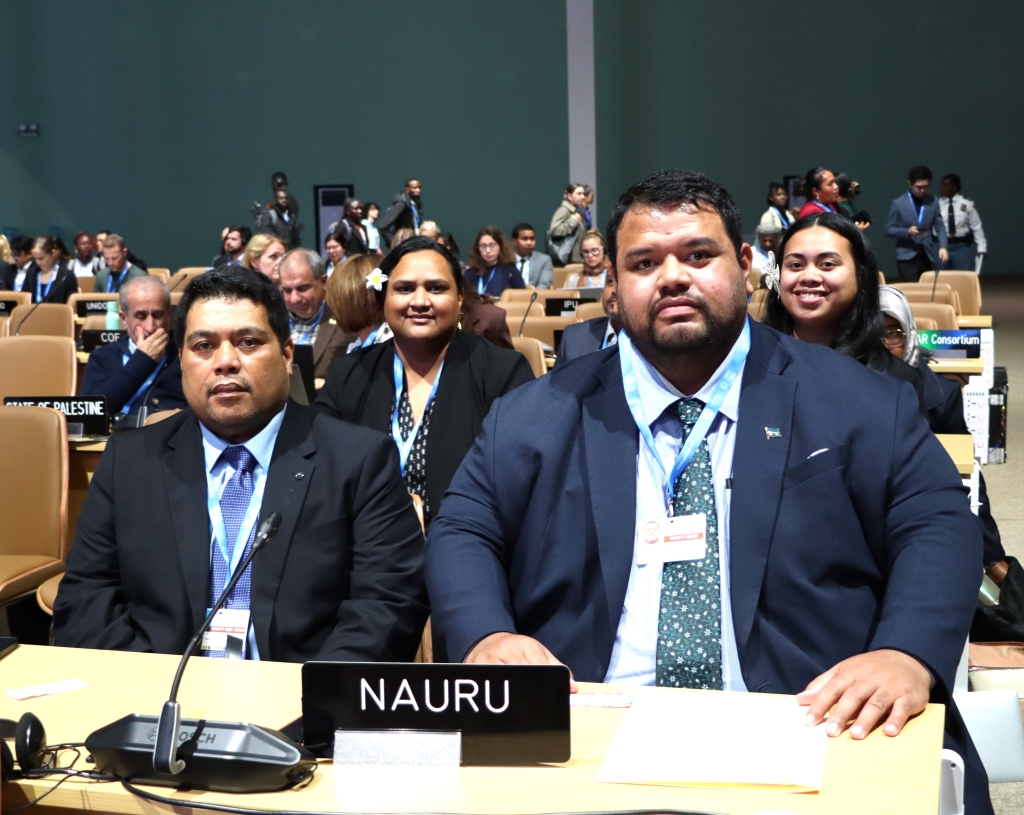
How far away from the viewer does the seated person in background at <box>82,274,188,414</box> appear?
14.4 feet

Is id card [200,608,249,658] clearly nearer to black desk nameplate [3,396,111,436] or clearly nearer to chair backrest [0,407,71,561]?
chair backrest [0,407,71,561]

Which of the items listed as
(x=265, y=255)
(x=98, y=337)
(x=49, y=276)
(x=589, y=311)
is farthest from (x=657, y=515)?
(x=49, y=276)

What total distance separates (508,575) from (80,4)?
18341 millimetres

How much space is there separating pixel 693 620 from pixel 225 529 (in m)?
0.93

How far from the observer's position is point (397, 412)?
3.45 meters

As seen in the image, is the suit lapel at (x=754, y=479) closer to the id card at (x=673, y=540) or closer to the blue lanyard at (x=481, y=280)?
the id card at (x=673, y=540)

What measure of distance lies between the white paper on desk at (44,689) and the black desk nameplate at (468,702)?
0.49m

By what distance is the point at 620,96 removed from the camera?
1731 centimetres

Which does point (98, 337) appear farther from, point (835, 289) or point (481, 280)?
point (481, 280)

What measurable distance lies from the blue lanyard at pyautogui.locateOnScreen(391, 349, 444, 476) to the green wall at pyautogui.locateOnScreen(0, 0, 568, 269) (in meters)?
14.1

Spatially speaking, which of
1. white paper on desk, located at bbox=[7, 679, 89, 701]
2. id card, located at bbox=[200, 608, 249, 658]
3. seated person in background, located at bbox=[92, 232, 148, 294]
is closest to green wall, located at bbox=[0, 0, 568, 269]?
seated person in background, located at bbox=[92, 232, 148, 294]

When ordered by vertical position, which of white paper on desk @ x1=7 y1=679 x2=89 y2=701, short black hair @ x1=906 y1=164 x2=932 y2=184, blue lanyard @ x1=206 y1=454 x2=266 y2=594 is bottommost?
white paper on desk @ x1=7 y1=679 x2=89 y2=701

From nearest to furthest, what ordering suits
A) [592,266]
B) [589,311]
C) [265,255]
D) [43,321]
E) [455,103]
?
[589,311], [43,321], [265,255], [592,266], [455,103]

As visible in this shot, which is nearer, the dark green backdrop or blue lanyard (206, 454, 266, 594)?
blue lanyard (206, 454, 266, 594)
